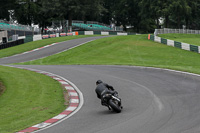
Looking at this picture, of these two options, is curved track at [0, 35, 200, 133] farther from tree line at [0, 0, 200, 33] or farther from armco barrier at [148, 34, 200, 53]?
tree line at [0, 0, 200, 33]

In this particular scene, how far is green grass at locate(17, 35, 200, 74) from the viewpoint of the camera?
28944 millimetres

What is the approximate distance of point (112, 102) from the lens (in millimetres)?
11320

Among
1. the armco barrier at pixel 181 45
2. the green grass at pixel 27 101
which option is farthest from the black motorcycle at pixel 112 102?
the armco barrier at pixel 181 45

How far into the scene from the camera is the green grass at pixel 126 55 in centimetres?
2894

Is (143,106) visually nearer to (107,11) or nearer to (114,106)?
(114,106)

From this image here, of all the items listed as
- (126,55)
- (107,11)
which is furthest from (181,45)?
(107,11)

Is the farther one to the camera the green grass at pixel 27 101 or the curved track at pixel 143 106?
the green grass at pixel 27 101

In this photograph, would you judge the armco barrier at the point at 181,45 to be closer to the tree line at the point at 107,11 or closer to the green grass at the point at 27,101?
the green grass at the point at 27,101

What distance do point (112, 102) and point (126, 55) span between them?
73.1 feet

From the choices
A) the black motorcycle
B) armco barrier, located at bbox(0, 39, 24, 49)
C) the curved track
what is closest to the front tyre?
the black motorcycle

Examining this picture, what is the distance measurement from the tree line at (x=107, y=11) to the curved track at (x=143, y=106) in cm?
5806

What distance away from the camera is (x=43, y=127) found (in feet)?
32.4

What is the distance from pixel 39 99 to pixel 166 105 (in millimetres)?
4871

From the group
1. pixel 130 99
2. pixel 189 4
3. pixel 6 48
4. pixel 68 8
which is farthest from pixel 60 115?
pixel 189 4
